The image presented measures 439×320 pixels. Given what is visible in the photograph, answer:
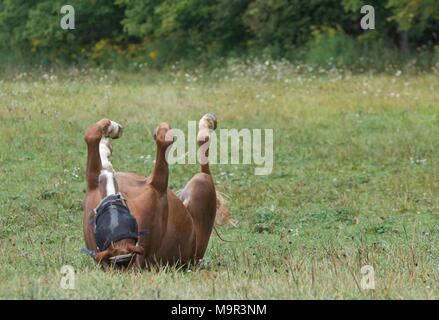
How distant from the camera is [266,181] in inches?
548

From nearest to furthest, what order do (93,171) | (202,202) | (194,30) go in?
(93,171) < (202,202) < (194,30)

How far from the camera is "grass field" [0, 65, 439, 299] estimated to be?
6.62m

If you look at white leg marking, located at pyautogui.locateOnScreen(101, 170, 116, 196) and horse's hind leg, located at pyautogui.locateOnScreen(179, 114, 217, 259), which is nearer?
white leg marking, located at pyautogui.locateOnScreen(101, 170, 116, 196)

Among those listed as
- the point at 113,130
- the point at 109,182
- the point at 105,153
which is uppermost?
the point at 113,130

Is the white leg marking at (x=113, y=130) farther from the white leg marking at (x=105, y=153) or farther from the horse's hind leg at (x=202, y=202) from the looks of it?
the horse's hind leg at (x=202, y=202)

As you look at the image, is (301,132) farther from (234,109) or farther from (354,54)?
(354,54)

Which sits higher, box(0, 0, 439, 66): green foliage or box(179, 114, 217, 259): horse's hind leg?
box(0, 0, 439, 66): green foliage

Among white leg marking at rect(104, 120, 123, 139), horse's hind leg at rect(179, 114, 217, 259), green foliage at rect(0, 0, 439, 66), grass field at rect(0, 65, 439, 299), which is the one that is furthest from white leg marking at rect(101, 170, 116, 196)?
green foliage at rect(0, 0, 439, 66)

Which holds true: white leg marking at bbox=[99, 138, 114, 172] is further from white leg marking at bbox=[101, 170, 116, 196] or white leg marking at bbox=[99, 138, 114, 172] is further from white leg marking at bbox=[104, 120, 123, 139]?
white leg marking at bbox=[101, 170, 116, 196]

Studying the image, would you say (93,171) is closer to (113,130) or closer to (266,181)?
(113,130)

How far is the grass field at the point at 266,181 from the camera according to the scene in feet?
21.7

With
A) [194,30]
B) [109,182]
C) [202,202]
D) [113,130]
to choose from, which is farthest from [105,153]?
[194,30]

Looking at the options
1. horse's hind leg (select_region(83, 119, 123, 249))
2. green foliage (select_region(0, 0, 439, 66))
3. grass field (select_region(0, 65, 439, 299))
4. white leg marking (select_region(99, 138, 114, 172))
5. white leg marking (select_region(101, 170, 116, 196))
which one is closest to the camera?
grass field (select_region(0, 65, 439, 299))

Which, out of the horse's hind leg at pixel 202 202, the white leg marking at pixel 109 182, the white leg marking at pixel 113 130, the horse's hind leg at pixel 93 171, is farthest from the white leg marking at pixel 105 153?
the horse's hind leg at pixel 202 202
